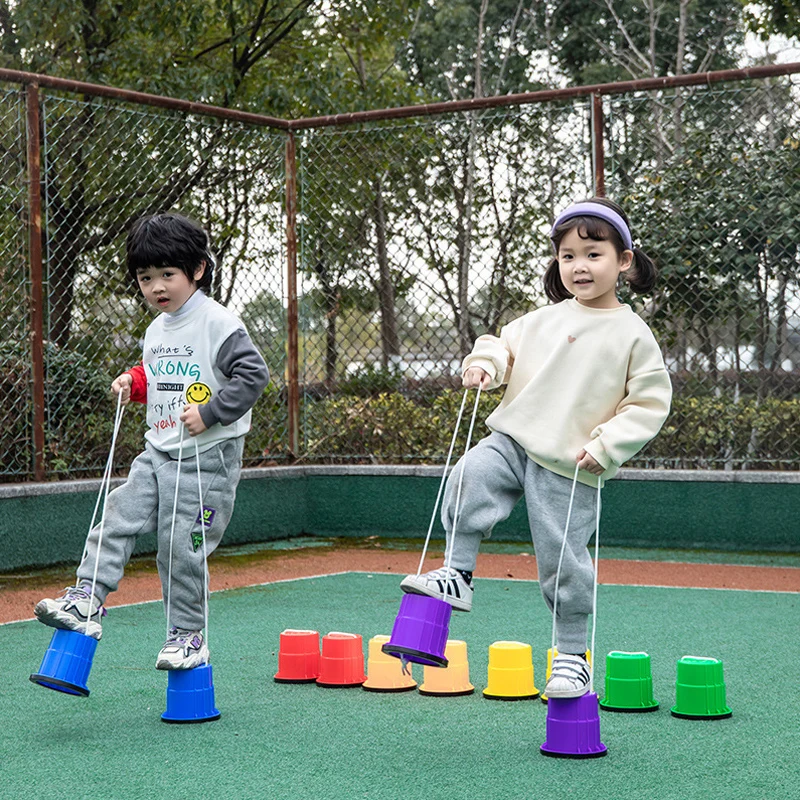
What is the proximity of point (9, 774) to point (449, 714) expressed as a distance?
1.36m

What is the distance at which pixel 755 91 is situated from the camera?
7.05 metres

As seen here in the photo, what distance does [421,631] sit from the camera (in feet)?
10.6

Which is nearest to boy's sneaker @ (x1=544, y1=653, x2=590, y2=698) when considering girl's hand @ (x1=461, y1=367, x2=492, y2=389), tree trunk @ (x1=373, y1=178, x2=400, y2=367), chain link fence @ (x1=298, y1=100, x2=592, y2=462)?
girl's hand @ (x1=461, y1=367, x2=492, y2=389)

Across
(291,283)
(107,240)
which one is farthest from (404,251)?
(107,240)

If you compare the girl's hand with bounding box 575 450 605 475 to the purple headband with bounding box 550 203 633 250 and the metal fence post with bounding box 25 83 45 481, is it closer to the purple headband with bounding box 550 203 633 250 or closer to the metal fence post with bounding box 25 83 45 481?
the purple headband with bounding box 550 203 633 250

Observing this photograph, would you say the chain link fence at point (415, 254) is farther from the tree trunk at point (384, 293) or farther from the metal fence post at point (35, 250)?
the metal fence post at point (35, 250)

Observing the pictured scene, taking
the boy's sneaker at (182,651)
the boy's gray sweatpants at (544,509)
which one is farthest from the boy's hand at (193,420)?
the boy's gray sweatpants at (544,509)

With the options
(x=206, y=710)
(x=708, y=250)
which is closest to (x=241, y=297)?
(x=708, y=250)

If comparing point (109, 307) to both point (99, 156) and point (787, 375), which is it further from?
point (787, 375)

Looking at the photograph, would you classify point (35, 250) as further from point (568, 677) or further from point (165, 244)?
point (568, 677)

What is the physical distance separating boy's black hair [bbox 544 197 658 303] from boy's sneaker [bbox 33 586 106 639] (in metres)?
1.71

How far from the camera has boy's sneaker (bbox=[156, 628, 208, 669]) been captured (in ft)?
12.4

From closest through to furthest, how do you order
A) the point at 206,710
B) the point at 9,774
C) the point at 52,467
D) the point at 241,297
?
the point at 9,774 → the point at 206,710 → the point at 52,467 → the point at 241,297

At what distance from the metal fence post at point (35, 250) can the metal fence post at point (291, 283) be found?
191cm
